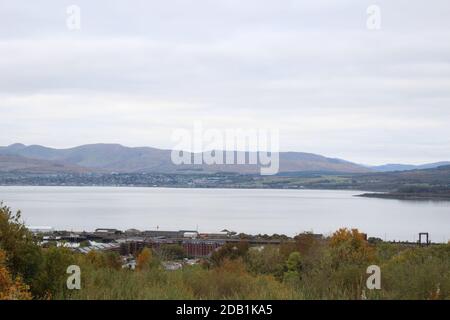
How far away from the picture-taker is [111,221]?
9462 centimetres

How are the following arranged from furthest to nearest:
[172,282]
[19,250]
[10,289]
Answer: [19,250] < [172,282] < [10,289]

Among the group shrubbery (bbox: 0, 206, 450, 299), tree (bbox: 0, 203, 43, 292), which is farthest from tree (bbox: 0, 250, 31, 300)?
tree (bbox: 0, 203, 43, 292)

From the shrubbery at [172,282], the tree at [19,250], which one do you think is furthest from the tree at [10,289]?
the tree at [19,250]

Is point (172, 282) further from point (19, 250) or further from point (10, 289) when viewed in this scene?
point (19, 250)

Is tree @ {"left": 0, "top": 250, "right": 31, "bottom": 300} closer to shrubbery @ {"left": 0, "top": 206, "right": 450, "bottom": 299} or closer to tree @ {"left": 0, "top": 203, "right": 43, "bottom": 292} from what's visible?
shrubbery @ {"left": 0, "top": 206, "right": 450, "bottom": 299}

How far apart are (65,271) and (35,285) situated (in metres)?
0.63

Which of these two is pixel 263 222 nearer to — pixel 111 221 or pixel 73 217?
pixel 111 221

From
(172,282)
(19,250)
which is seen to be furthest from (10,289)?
(19,250)

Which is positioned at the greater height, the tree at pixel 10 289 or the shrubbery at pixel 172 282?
the tree at pixel 10 289

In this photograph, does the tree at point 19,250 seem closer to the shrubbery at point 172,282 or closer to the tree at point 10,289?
the shrubbery at point 172,282

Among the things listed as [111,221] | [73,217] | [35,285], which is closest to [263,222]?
[111,221]
